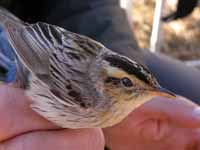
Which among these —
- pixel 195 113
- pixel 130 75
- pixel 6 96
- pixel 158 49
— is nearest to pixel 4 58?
pixel 6 96

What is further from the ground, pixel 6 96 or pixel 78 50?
pixel 78 50

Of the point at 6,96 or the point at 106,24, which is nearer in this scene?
the point at 6,96

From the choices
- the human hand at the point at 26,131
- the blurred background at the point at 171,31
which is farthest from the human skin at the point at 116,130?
the blurred background at the point at 171,31

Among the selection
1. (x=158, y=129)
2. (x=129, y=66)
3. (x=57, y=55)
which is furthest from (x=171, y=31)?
(x=129, y=66)

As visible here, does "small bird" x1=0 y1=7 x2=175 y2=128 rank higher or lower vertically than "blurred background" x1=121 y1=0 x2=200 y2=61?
lower

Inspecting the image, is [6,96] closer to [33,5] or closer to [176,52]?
[33,5]

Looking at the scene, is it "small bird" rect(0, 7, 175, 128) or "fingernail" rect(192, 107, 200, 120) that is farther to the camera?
"fingernail" rect(192, 107, 200, 120)

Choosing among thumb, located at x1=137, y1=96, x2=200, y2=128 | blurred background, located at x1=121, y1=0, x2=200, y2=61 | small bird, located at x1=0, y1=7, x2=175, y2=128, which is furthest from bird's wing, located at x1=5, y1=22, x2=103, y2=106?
blurred background, located at x1=121, y1=0, x2=200, y2=61

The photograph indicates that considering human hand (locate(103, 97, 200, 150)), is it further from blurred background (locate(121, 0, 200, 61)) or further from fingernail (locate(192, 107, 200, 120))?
blurred background (locate(121, 0, 200, 61))
